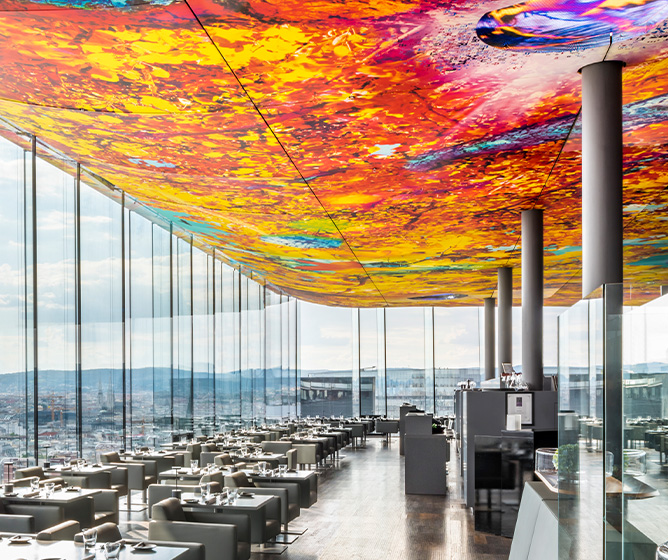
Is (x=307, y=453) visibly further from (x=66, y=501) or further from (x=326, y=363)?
(x=326, y=363)

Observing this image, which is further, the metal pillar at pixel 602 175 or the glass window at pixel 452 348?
the glass window at pixel 452 348

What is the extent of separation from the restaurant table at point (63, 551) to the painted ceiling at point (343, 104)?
389cm

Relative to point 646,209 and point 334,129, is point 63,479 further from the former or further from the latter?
point 646,209

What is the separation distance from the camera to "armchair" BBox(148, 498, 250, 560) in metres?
6.63

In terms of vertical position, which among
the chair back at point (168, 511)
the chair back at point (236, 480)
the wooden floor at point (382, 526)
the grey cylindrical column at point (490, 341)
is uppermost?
the grey cylindrical column at point (490, 341)

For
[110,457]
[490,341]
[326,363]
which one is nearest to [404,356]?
[326,363]

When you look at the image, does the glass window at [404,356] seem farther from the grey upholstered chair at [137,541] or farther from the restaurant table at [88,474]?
the grey upholstered chair at [137,541]

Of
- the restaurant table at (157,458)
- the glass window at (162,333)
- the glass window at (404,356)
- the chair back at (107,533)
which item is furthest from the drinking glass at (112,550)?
the glass window at (404,356)

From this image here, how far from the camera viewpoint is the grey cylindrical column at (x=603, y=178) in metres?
5.15

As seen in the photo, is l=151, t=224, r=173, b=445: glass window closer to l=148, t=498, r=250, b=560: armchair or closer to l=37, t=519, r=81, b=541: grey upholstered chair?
l=148, t=498, r=250, b=560: armchair

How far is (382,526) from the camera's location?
9.93 m

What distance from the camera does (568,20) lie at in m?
4.77

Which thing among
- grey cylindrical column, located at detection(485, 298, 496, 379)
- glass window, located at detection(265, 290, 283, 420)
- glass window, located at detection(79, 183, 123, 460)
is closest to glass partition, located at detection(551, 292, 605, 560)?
glass window, located at detection(79, 183, 123, 460)

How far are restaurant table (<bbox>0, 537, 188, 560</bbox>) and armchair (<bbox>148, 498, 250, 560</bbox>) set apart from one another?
0.94 metres
